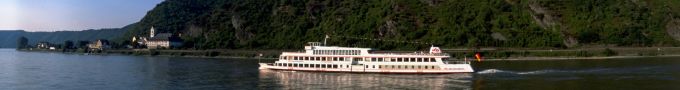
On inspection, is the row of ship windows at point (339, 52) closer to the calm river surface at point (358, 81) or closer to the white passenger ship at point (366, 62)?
the white passenger ship at point (366, 62)

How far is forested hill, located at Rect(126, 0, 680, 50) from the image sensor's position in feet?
391

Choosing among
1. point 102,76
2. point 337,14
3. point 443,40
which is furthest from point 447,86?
point 337,14

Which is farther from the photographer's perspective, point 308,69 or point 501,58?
point 501,58

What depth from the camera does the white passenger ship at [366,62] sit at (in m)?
59.5

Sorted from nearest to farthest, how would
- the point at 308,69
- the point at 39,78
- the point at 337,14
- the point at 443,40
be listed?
the point at 39,78 → the point at 308,69 → the point at 443,40 → the point at 337,14

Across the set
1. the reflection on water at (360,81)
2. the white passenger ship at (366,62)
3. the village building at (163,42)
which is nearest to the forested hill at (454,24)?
the village building at (163,42)

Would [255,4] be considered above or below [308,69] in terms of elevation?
above

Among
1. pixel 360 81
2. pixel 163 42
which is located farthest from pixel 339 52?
pixel 163 42

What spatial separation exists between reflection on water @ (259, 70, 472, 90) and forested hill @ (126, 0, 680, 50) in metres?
62.4

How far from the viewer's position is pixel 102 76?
61.3 meters

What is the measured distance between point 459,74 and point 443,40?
6491cm

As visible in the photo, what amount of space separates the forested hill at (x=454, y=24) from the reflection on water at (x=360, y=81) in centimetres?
6240

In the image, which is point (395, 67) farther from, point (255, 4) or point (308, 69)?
point (255, 4)

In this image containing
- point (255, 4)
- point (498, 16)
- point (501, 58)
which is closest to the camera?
point (501, 58)
